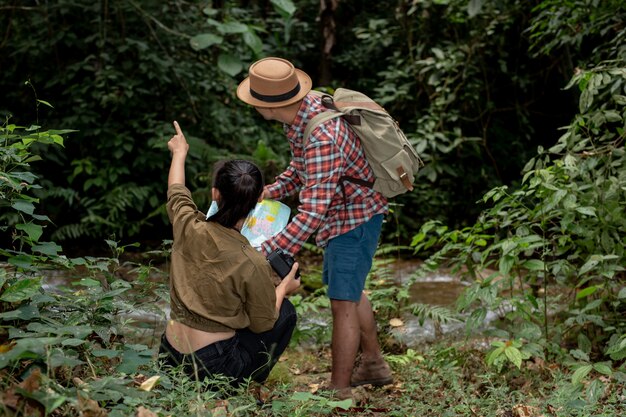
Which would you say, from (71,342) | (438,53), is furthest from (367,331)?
(438,53)

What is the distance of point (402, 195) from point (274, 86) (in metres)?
5.94

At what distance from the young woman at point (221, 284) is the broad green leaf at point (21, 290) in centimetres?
71

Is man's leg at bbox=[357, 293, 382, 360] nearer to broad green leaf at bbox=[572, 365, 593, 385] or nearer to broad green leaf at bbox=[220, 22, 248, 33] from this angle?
broad green leaf at bbox=[572, 365, 593, 385]

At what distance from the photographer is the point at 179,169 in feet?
12.7

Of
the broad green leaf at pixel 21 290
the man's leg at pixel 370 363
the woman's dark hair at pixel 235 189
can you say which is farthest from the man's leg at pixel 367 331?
the broad green leaf at pixel 21 290

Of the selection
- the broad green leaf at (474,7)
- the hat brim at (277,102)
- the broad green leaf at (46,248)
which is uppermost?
the broad green leaf at (474,7)

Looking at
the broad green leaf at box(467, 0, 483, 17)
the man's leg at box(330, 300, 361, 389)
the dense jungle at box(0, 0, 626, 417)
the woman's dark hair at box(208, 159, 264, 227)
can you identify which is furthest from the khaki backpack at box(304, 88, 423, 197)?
the broad green leaf at box(467, 0, 483, 17)

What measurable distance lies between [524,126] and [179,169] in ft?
24.0

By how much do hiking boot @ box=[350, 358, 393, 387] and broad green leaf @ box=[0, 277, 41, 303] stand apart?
2240 millimetres

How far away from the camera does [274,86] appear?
13.1 ft

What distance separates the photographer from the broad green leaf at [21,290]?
2893 millimetres

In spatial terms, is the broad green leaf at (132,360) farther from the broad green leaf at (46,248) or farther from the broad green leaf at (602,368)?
the broad green leaf at (602,368)

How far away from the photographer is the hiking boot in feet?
15.2

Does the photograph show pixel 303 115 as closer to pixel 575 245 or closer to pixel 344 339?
pixel 344 339
